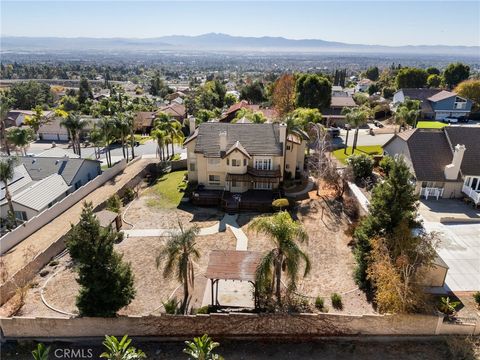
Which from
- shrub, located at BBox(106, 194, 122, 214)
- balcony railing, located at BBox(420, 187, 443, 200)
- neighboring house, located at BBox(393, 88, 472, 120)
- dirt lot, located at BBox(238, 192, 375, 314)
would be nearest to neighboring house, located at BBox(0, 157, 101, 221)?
shrub, located at BBox(106, 194, 122, 214)

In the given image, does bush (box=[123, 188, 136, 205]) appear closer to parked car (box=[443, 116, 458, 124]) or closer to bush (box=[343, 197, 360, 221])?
bush (box=[343, 197, 360, 221])

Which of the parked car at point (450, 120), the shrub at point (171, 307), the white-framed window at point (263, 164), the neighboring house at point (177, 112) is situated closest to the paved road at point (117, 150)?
the neighboring house at point (177, 112)

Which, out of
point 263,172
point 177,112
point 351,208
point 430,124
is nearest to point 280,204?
point 263,172

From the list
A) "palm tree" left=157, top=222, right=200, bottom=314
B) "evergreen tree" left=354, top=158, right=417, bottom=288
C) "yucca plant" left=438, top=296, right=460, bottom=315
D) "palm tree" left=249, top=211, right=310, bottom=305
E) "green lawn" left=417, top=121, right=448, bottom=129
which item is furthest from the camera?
"green lawn" left=417, top=121, right=448, bottom=129

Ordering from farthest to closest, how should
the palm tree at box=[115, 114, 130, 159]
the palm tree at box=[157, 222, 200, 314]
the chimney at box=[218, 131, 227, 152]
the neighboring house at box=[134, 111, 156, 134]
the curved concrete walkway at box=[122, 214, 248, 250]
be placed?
the neighboring house at box=[134, 111, 156, 134]
the palm tree at box=[115, 114, 130, 159]
the chimney at box=[218, 131, 227, 152]
the curved concrete walkway at box=[122, 214, 248, 250]
the palm tree at box=[157, 222, 200, 314]

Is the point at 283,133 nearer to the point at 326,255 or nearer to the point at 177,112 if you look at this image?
the point at 326,255

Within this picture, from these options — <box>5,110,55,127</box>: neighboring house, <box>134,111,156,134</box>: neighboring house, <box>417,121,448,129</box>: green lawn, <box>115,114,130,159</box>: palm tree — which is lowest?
<box>5,110,55,127</box>: neighboring house

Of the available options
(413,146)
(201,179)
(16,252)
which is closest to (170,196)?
(201,179)
